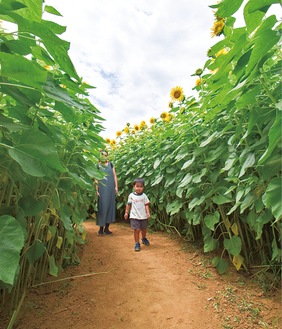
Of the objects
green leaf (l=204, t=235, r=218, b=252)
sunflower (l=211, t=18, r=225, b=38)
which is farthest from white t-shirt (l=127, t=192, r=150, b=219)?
sunflower (l=211, t=18, r=225, b=38)

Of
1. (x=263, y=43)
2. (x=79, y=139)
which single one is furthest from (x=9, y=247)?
(x=79, y=139)

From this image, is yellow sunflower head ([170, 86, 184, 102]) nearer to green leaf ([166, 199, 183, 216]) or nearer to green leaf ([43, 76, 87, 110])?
green leaf ([166, 199, 183, 216])

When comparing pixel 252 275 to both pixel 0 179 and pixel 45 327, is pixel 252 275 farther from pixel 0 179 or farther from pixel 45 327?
pixel 0 179

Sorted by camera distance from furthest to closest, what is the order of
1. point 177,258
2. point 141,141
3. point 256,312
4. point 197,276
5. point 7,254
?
1. point 141,141
2. point 177,258
3. point 197,276
4. point 256,312
5. point 7,254

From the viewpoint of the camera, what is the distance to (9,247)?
2.46ft

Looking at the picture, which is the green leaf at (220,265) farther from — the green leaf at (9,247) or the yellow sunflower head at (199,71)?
the green leaf at (9,247)

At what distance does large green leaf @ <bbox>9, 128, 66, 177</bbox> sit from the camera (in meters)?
0.84

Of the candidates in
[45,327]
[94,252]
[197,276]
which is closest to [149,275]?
[197,276]

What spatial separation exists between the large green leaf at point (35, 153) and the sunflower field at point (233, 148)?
2.32ft

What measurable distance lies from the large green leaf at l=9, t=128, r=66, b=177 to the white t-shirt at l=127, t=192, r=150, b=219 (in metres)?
3.30

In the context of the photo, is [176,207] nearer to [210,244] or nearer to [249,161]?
[210,244]

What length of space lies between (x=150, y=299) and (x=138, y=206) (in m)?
2.05

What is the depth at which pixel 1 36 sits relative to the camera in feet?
2.89

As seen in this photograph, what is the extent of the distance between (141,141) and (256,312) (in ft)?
12.0
